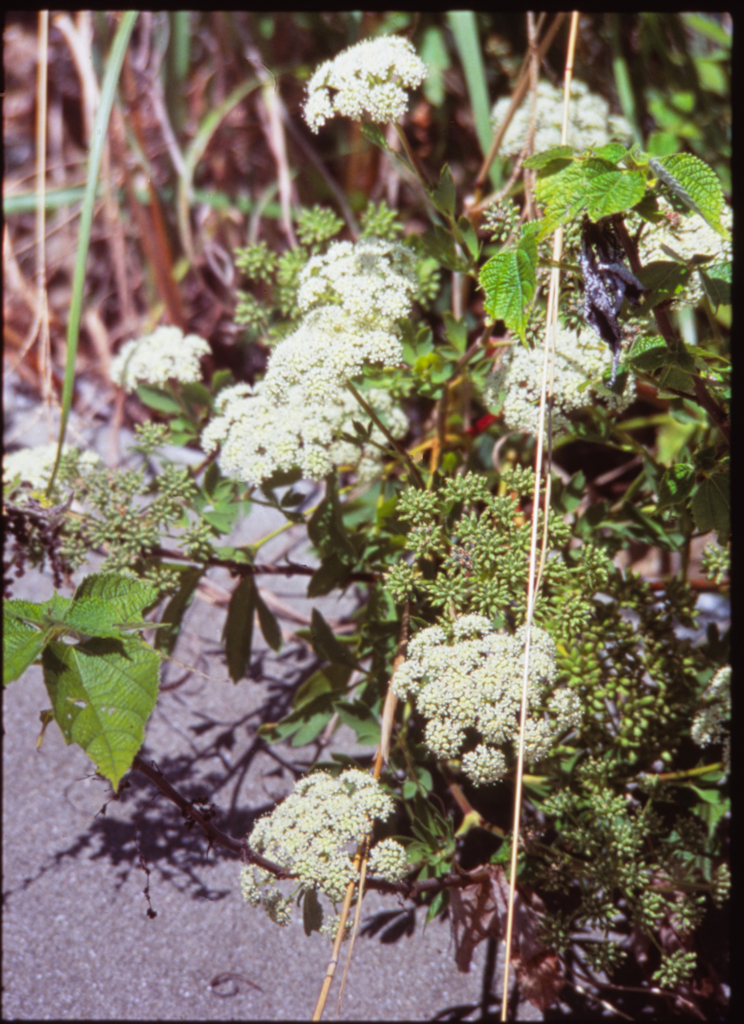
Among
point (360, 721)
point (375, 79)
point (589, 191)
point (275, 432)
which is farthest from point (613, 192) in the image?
point (360, 721)

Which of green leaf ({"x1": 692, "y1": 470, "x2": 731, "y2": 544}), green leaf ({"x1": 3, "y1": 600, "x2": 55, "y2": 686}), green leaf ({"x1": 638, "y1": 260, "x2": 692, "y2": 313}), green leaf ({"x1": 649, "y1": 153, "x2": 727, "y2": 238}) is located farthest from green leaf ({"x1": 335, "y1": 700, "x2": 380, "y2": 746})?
green leaf ({"x1": 649, "y1": 153, "x2": 727, "y2": 238})

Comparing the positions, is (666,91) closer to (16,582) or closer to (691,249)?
(691,249)

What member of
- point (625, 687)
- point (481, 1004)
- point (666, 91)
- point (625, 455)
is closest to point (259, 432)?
point (625, 687)

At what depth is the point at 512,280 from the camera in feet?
3.29

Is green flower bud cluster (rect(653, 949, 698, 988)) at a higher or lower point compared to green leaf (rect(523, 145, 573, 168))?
lower

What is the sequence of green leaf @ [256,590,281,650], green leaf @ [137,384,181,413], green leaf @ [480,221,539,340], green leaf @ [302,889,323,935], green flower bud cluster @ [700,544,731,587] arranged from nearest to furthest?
green leaf @ [480,221,539,340]
green leaf @ [302,889,323,935]
green flower bud cluster @ [700,544,731,587]
green leaf @ [256,590,281,650]
green leaf @ [137,384,181,413]

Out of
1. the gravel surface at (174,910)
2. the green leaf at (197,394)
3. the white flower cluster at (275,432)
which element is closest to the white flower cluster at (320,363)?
the white flower cluster at (275,432)

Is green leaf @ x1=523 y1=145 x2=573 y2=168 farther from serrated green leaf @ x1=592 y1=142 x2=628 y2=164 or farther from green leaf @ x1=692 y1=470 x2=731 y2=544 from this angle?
green leaf @ x1=692 y1=470 x2=731 y2=544

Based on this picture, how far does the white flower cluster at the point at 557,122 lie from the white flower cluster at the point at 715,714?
1.15 meters

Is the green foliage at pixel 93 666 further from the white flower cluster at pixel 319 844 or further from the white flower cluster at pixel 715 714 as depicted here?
the white flower cluster at pixel 715 714

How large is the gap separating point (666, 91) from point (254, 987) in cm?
258

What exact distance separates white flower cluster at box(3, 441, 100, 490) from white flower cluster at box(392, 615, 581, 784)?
835mm

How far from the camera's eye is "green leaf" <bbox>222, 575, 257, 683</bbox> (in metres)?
1.44

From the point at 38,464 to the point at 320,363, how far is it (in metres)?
0.68
